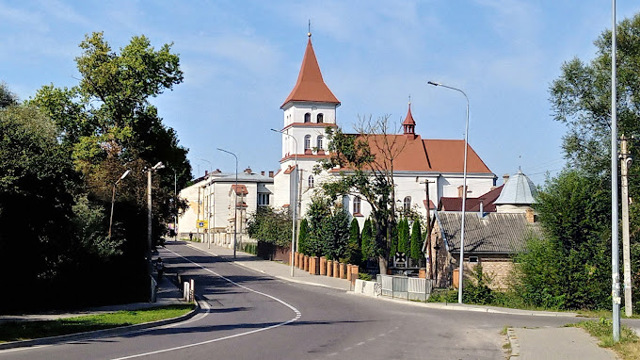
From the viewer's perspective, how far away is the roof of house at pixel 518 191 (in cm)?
5359

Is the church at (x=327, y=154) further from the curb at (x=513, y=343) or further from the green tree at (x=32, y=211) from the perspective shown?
the curb at (x=513, y=343)

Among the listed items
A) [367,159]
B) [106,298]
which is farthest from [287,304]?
[367,159]

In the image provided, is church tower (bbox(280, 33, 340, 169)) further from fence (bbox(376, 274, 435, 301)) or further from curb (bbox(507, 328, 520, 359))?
curb (bbox(507, 328, 520, 359))

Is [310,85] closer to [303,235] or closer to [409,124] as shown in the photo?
[409,124]

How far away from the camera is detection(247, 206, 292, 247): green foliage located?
66.2 meters

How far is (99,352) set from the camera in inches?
610

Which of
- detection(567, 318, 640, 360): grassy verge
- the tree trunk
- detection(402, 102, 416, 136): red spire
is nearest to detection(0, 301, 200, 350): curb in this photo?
detection(567, 318, 640, 360): grassy verge

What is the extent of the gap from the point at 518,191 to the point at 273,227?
79.9 feet

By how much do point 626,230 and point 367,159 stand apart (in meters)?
23.5

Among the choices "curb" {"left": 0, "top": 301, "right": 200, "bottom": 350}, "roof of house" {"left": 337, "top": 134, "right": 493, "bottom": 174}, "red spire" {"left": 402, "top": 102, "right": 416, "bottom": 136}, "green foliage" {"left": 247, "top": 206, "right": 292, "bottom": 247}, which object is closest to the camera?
"curb" {"left": 0, "top": 301, "right": 200, "bottom": 350}

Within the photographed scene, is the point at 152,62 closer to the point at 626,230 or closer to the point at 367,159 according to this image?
the point at 367,159

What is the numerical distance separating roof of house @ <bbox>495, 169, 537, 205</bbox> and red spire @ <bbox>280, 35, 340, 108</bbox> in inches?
1687

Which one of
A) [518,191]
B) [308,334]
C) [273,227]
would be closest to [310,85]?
[273,227]

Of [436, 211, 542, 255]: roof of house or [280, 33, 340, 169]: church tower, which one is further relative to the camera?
[280, 33, 340, 169]: church tower
